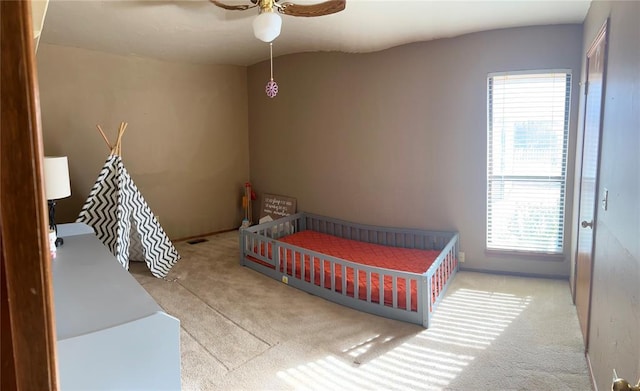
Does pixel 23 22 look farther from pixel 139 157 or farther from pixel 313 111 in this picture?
pixel 139 157

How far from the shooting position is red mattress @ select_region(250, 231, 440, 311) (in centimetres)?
313

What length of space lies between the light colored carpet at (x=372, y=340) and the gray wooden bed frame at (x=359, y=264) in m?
0.10

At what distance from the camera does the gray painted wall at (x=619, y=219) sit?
4.91ft

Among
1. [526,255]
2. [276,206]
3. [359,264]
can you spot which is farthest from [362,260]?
[276,206]

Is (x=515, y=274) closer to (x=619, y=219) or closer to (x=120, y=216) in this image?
(x=619, y=219)

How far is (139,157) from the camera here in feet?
16.1

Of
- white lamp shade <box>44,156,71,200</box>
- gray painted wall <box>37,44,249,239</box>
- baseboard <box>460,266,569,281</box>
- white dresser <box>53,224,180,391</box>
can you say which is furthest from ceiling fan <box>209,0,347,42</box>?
baseboard <box>460,266,569,281</box>

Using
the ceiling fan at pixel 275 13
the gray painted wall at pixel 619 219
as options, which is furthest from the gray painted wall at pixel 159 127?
the gray painted wall at pixel 619 219

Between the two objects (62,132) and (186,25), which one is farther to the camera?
(62,132)

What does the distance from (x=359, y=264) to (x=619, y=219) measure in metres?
1.78

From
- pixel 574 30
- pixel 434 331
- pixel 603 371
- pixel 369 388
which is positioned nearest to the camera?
pixel 603 371

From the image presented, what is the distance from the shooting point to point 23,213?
48 centimetres

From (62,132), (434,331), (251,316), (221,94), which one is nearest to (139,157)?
(62,132)

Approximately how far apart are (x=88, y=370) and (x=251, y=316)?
6.24 ft
